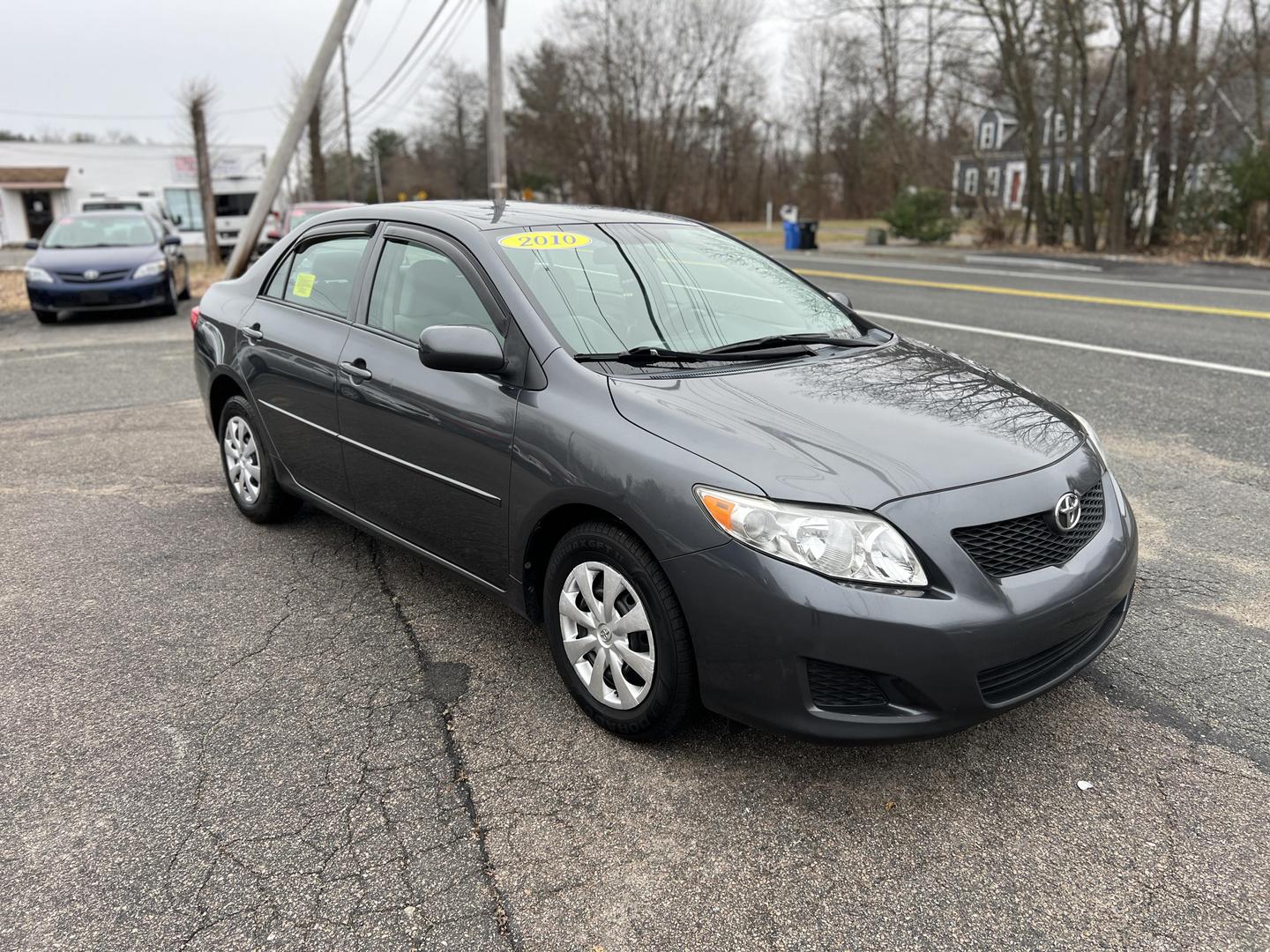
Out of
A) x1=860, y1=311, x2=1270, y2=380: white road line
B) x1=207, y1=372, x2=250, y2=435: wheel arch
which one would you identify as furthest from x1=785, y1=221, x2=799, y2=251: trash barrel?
x1=207, y1=372, x2=250, y2=435: wheel arch

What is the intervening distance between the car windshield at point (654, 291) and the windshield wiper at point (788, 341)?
4 cm

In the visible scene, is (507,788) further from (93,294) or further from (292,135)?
(292,135)

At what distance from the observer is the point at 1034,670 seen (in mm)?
2699

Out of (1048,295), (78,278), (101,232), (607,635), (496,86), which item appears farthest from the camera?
(496,86)

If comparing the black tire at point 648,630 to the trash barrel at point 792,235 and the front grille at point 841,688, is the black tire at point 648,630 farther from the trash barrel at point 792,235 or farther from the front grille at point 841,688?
the trash barrel at point 792,235

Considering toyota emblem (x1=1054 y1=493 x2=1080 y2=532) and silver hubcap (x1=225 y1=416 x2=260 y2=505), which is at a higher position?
toyota emblem (x1=1054 y1=493 x2=1080 y2=532)

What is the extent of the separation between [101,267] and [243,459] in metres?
9.59

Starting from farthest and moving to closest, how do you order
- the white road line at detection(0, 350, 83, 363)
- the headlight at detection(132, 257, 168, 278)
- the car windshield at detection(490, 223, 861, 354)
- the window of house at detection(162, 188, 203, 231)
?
1. the window of house at detection(162, 188, 203, 231)
2. the headlight at detection(132, 257, 168, 278)
3. the white road line at detection(0, 350, 83, 363)
4. the car windshield at detection(490, 223, 861, 354)

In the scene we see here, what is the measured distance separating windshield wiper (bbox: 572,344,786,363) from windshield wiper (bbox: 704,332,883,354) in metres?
0.04

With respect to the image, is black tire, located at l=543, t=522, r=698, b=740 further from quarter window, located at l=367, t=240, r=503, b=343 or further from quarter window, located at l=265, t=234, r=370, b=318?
quarter window, located at l=265, t=234, r=370, b=318

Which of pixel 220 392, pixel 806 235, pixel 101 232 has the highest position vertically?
pixel 806 235

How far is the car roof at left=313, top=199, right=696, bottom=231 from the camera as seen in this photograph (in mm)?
3799

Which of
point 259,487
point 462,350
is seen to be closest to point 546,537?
point 462,350

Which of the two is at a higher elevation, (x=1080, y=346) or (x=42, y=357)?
(x=1080, y=346)
